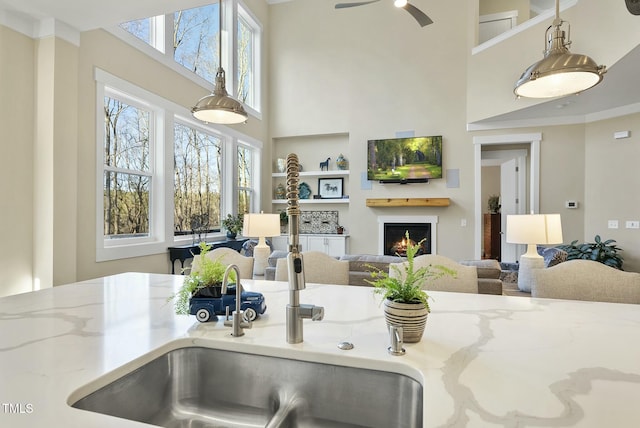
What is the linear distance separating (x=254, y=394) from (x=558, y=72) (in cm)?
193

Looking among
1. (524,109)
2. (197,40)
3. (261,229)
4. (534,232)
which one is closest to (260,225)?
(261,229)

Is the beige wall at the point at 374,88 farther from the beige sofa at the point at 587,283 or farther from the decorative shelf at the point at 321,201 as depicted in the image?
the beige sofa at the point at 587,283

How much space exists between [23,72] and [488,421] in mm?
3778

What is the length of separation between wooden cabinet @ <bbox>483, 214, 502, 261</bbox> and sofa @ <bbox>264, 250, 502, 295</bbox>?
5.47 metres

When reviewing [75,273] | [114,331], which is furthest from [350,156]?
[114,331]

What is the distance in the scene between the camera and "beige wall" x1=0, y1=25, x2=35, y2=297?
272cm

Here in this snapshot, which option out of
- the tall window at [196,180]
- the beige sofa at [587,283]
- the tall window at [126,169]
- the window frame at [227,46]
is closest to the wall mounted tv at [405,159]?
the window frame at [227,46]

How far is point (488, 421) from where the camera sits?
0.63m

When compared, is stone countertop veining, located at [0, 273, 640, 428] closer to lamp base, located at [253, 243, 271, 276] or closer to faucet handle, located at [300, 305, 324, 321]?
faucet handle, located at [300, 305, 324, 321]

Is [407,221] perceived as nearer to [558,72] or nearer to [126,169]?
[126,169]

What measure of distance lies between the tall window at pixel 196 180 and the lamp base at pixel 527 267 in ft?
12.8

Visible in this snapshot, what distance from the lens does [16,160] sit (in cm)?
280

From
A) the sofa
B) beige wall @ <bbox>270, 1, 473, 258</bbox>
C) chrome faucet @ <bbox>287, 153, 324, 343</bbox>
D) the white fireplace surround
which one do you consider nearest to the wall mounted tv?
beige wall @ <bbox>270, 1, 473, 258</bbox>

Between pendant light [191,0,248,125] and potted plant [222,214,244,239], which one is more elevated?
pendant light [191,0,248,125]
